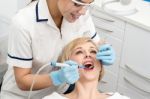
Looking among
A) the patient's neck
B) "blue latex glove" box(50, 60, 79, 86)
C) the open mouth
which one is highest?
"blue latex glove" box(50, 60, 79, 86)

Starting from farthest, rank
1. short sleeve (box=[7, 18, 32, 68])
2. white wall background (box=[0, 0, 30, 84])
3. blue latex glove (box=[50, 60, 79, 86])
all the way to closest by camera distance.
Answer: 1. white wall background (box=[0, 0, 30, 84])
2. short sleeve (box=[7, 18, 32, 68])
3. blue latex glove (box=[50, 60, 79, 86])

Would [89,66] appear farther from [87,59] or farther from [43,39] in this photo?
[43,39]

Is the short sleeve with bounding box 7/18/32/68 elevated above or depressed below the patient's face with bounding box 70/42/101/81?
above

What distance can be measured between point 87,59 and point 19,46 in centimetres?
37

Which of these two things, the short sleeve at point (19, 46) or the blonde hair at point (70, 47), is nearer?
the short sleeve at point (19, 46)

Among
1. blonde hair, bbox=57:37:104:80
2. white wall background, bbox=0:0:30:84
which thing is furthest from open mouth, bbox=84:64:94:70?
white wall background, bbox=0:0:30:84

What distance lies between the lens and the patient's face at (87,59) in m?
1.64

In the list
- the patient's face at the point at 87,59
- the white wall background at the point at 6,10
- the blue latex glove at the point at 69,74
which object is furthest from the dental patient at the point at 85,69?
the white wall background at the point at 6,10

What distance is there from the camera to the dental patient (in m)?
1.65

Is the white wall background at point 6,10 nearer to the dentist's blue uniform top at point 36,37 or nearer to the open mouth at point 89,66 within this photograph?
the dentist's blue uniform top at point 36,37

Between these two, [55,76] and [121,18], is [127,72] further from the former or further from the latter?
[55,76]

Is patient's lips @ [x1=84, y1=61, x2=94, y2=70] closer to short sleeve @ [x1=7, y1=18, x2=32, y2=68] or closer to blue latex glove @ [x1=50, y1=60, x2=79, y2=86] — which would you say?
blue latex glove @ [x1=50, y1=60, x2=79, y2=86]

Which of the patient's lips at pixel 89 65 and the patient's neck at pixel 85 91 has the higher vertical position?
the patient's lips at pixel 89 65

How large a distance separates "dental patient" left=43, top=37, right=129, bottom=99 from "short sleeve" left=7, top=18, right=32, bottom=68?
0.20 metres
